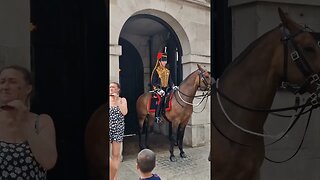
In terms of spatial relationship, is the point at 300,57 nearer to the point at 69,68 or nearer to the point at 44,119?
the point at 69,68

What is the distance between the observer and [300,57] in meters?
1.02

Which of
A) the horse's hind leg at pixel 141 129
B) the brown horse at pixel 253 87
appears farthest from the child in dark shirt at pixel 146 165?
the horse's hind leg at pixel 141 129

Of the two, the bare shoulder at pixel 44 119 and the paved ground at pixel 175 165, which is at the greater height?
the bare shoulder at pixel 44 119

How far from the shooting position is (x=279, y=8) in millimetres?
1081

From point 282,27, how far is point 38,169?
1.04m

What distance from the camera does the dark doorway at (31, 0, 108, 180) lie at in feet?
2.76

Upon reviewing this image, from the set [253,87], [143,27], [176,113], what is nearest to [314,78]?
[253,87]

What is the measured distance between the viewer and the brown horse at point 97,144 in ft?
2.98

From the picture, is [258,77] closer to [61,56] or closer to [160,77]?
[61,56]

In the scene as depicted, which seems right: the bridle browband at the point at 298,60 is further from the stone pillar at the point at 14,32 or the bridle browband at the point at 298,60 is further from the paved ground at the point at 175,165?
the stone pillar at the point at 14,32

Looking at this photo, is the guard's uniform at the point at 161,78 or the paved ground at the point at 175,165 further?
the guard's uniform at the point at 161,78

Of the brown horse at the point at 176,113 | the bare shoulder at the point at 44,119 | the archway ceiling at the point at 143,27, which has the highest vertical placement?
the archway ceiling at the point at 143,27

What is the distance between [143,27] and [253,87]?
58.6 inches

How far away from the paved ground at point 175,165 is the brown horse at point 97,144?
0.83 metres
